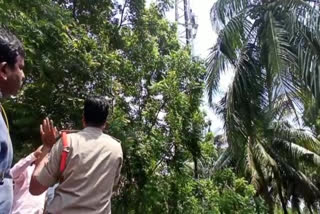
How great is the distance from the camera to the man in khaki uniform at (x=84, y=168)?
7.92 ft

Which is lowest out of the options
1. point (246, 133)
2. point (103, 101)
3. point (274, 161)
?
point (274, 161)

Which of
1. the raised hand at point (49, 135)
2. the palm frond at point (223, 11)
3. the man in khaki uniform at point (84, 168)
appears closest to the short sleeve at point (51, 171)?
the man in khaki uniform at point (84, 168)

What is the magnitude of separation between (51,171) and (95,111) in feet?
1.34

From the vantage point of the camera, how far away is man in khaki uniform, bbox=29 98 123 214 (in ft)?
7.92

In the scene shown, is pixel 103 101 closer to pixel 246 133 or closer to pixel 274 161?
pixel 246 133

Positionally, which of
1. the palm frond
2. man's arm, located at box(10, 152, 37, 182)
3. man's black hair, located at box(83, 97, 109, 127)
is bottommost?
man's arm, located at box(10, 152, 37, 182)

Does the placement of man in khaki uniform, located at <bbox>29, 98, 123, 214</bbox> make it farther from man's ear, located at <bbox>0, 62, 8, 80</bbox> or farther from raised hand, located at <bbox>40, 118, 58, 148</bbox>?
man's ear, located at <bbox>0, 62, 8, 80</bbox>

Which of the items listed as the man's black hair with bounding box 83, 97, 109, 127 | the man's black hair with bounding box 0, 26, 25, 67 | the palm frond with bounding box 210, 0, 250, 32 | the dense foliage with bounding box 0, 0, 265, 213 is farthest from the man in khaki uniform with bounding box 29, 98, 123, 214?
the palm frond with bounding box 210, 0, 250, 32

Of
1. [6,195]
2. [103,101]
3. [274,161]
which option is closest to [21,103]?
[103,101]

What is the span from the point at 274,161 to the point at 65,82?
1042 centimetres

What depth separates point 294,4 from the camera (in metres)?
9.52

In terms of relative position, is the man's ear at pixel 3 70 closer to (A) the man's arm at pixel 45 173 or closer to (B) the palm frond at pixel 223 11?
(A) the man's arm at pixel 45 173

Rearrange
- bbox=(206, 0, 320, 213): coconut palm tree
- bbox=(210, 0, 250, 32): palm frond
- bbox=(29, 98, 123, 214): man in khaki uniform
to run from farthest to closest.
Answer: bbox=(210, 0, 250, 32): palm frond, bbox=(206, 0, 320, 213): coconut palm tree, bbox=(29, 98, 123, 214): man in khaki uniform

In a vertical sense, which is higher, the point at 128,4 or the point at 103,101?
the point at 128,4
